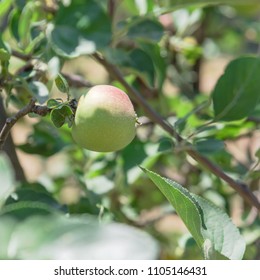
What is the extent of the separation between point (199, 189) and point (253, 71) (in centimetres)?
50

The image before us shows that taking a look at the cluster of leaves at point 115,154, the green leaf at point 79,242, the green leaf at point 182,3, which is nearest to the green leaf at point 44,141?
the cluster of leaves at point 115,154

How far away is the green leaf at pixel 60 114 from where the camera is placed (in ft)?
2.18

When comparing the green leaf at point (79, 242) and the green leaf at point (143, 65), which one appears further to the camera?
the green leaf at point (143, 65)

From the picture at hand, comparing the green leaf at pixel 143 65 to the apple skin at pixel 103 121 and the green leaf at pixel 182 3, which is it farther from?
the apple skin at pixel 103 121

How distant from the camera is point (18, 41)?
0.94 m

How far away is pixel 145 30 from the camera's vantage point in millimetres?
1004

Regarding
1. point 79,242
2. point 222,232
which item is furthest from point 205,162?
point 79,242

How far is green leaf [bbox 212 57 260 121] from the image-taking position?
2.99 feet

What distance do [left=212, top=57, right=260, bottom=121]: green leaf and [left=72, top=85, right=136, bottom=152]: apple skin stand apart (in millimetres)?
294

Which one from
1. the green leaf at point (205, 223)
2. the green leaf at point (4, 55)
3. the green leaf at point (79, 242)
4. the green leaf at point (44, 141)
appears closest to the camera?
the green leaf at point (79, 242)

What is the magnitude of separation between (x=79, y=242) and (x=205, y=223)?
0.28m

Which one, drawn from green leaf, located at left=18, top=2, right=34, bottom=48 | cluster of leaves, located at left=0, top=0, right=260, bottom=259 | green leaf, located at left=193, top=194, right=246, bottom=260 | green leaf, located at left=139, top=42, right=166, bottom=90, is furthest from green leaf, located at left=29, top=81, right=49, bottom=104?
green leaf, located at left=139, top=42, right=166, bottom=90

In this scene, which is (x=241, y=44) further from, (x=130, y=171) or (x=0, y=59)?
(x=0, y=59)
